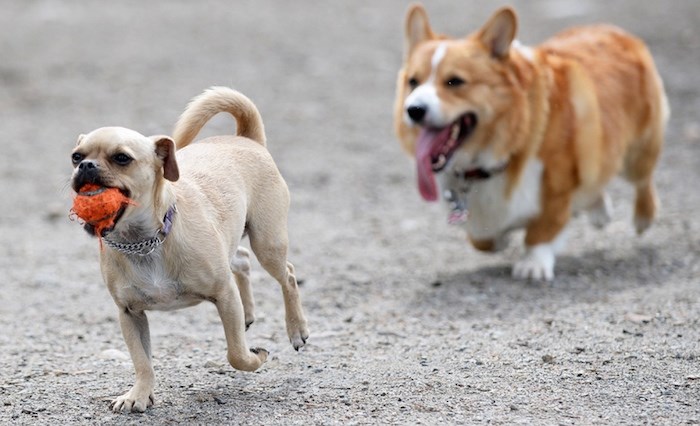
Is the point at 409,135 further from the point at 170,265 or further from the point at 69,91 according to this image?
the point at 69,91

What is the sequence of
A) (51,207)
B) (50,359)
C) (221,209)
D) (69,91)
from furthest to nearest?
(69,91) → (51,207) → (50,359) → (221,209)

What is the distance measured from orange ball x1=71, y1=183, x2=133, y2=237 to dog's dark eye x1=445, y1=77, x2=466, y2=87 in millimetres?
3088

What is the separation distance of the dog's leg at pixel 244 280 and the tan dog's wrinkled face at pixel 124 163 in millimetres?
1063

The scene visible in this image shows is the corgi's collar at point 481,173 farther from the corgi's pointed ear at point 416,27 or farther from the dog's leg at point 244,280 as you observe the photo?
the dog's leg at point 244,280

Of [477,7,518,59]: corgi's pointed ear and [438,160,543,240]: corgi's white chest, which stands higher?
[477,7,518,59]: corgi's pointed ear

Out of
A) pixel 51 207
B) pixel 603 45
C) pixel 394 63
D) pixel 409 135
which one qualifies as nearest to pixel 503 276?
pixel 409 135

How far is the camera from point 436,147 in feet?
22.0

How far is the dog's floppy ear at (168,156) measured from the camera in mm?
3984

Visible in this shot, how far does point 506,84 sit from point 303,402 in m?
3.00

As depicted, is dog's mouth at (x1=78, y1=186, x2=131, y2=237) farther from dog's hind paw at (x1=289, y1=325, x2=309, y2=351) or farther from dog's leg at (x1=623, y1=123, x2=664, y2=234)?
dog's leg at (x1=623, y1=123, x2=664, y2=234)

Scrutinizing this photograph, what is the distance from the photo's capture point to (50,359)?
5141 mm

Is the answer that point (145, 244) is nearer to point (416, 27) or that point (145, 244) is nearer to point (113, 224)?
point (113, 224)

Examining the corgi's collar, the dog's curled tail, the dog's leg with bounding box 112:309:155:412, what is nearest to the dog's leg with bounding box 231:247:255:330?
the dog's curled tail

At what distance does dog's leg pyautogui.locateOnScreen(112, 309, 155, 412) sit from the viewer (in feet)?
13.9
